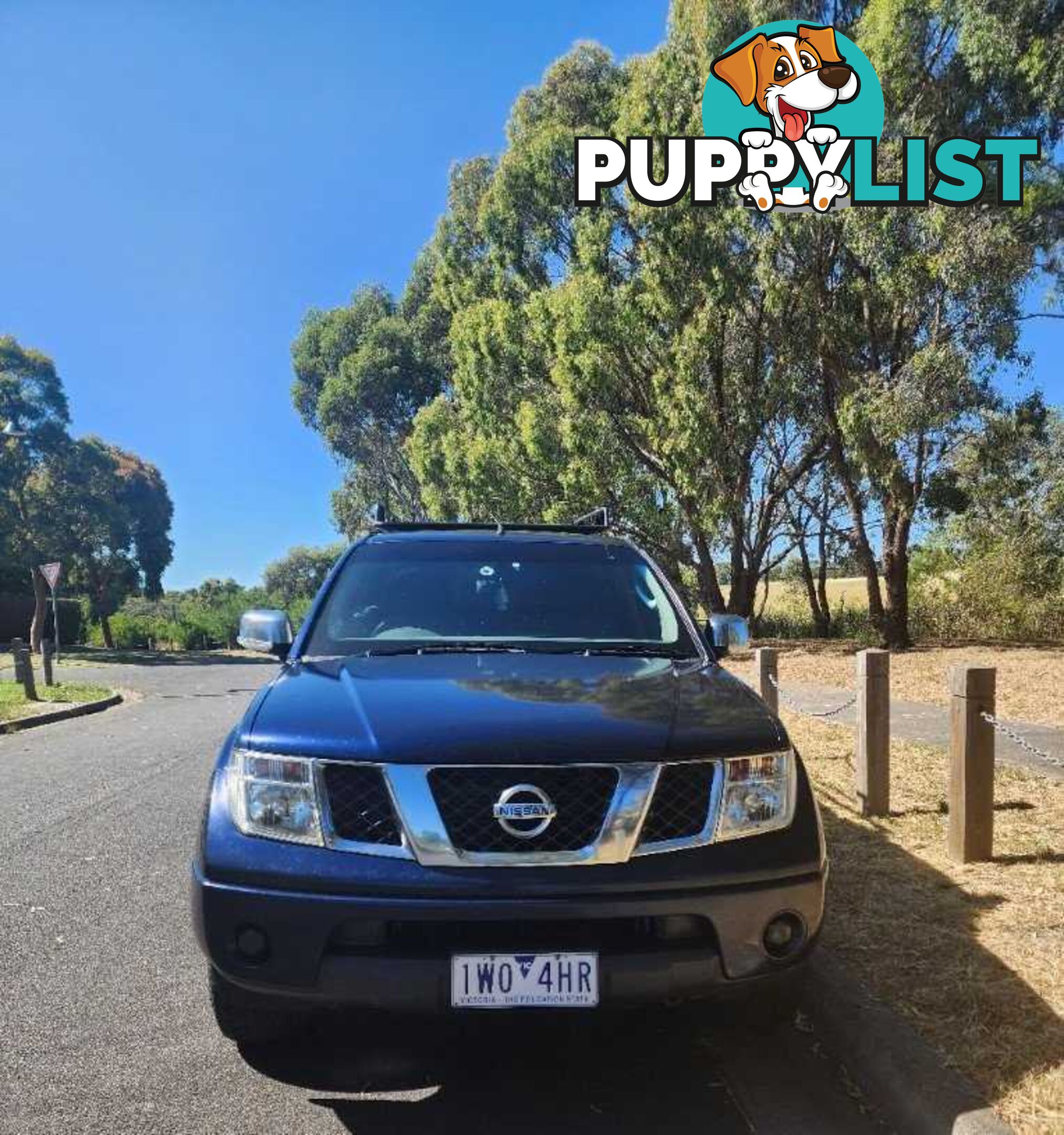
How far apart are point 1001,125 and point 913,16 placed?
7.33ft

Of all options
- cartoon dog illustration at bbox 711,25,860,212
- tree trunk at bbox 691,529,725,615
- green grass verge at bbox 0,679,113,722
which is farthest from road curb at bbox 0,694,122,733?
cartoon dog illustration at bbox 711,25,860,212

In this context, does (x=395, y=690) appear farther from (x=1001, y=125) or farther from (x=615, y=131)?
(x=615, y=131)

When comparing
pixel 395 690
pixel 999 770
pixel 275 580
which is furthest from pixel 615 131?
pixel 275 580

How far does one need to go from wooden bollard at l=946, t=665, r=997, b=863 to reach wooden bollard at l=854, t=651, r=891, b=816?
1027 millimetres

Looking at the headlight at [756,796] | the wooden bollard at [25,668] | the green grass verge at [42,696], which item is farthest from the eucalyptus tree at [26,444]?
the headlight at [756,796]

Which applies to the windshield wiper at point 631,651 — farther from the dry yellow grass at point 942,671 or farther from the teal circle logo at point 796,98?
the teal circle logo at point 796,98

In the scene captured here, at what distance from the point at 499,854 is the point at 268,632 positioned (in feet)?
6.59

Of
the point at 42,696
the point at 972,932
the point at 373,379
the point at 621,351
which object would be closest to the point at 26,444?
the point at 373,379

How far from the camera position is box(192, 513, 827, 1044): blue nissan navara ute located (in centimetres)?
260

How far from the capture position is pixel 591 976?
2605 millimetres

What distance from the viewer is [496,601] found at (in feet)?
13.9

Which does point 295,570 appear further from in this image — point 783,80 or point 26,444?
point 783,80

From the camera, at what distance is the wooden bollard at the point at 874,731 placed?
19.3 ft

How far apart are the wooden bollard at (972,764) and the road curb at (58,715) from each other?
11379mm
